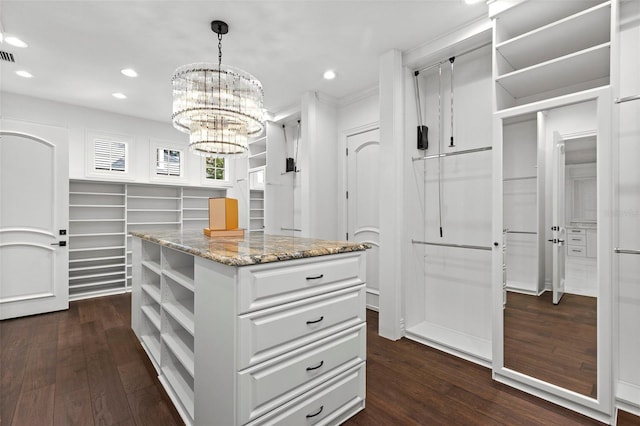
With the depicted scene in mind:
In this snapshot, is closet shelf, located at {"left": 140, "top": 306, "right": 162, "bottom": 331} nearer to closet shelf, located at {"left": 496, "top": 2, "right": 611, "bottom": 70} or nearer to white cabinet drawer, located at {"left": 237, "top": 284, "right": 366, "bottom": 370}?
white cabinet drawer, located at {"left": 237, "top": 284, "right": 366, "bottom": 370}

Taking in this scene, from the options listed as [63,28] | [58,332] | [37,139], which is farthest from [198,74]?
[58,332]

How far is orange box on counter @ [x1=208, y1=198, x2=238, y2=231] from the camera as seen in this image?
2518 mm

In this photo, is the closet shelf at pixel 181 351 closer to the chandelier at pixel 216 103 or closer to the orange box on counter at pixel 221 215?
the orange box on counter at pixel 221 215

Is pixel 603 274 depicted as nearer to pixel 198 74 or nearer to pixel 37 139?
pixel 198 74

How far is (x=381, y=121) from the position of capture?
3.08m

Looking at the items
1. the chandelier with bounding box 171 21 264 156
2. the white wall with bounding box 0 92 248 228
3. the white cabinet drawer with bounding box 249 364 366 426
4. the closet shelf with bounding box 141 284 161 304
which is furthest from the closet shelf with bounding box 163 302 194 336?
the white wall with bounding box 0 92 248 228

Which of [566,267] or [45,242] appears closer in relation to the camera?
[566,267]

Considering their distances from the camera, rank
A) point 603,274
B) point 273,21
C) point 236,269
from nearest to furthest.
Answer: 1. point 236,269
2. point 603,274
3. point 273,21

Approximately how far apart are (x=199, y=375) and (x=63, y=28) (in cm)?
321

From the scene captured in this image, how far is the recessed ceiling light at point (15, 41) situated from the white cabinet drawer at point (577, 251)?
5.01 meters

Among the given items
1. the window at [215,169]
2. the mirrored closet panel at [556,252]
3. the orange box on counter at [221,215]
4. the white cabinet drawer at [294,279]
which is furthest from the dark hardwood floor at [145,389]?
the window at [215,169]

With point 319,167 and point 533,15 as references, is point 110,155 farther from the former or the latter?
point 533,15

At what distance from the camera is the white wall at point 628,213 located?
187 cm

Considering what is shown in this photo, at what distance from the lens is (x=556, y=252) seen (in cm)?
207
